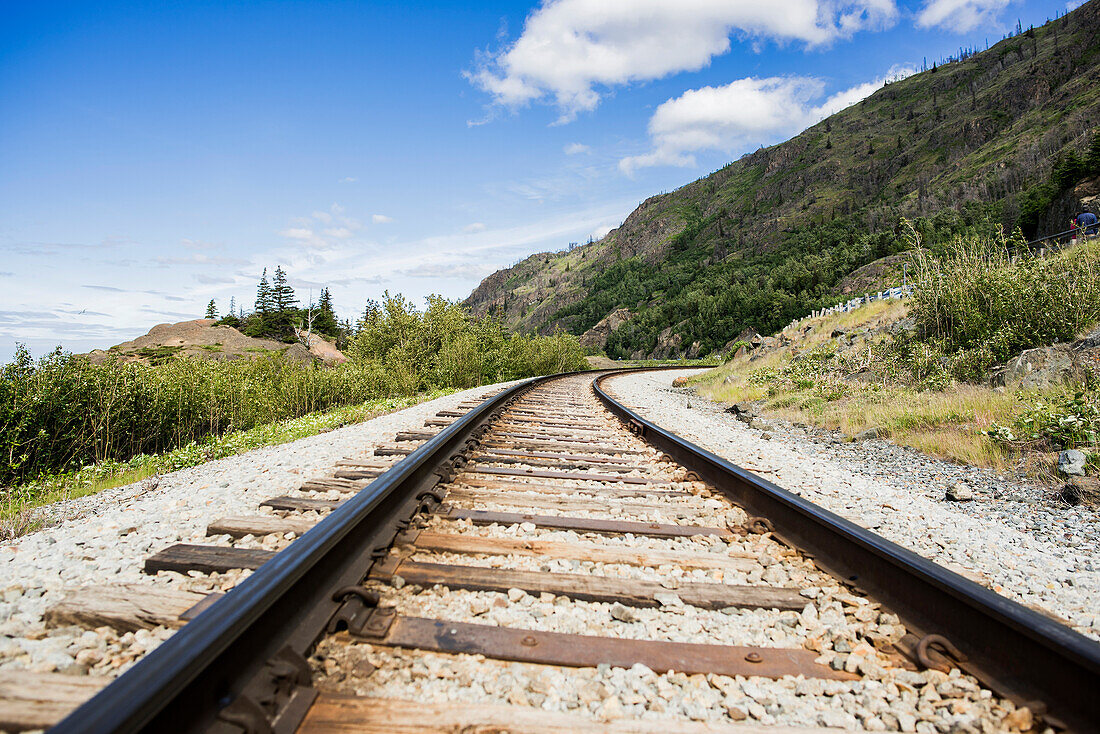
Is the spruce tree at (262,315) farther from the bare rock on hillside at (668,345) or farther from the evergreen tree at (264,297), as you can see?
the bare rock on hillside at (668,345)

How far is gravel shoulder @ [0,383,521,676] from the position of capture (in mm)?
1517

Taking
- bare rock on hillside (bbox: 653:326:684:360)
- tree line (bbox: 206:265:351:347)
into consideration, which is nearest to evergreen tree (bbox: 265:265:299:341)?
tree line (bbox: 206:265:351:347)

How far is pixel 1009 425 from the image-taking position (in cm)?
532

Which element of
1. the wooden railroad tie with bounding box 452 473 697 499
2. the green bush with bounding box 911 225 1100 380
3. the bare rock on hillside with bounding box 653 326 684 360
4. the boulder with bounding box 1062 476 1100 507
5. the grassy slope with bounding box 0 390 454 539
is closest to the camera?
the wooden railroad tie with bounding box 452 473 697 499

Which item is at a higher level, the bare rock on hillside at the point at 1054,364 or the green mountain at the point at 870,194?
the green mountain at the point at 870,194

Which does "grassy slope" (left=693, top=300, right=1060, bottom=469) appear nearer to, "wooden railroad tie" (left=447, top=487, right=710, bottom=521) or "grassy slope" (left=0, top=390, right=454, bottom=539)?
"wooden railroad tie" (left=447, top=487, right=710, bottom=521)

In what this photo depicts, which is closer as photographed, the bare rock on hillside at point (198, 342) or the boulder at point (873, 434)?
the boulder at point (873, 434)

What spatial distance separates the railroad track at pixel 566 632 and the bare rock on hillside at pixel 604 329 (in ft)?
375

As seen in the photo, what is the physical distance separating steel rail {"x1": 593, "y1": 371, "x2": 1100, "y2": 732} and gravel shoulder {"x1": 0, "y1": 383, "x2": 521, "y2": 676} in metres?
2.41

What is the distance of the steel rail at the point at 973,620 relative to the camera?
134 cm

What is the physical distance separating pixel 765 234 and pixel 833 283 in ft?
222

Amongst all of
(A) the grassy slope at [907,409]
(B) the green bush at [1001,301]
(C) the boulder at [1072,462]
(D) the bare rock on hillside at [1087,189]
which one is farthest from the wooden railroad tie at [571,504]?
(D) the bare rock on hillside at [1087,189]

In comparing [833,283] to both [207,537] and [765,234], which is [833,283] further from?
[207,537]

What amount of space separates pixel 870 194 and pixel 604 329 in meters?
68.7
